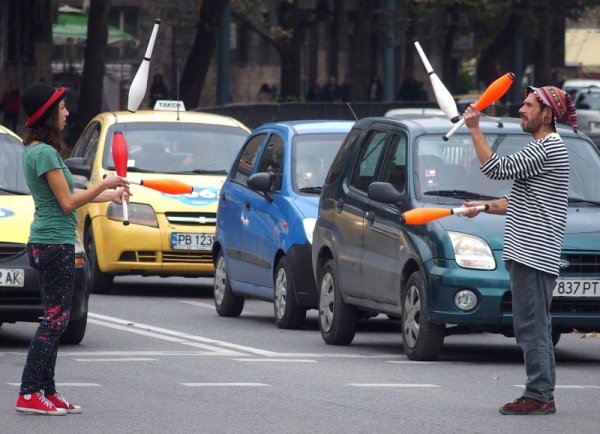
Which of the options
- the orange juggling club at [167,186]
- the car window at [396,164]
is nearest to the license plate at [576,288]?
the car window at [396,164]

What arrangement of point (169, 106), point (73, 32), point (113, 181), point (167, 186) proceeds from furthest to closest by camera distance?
point (73, 32) → point (169, 106) → point (167, 186) → point (113, 181)

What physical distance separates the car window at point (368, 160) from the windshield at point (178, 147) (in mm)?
4907

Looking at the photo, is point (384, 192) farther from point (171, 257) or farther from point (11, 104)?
point (11, 104)

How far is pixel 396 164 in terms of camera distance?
13.0 meters

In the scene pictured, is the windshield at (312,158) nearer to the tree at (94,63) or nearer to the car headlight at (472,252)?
the car headlight at (472,252)

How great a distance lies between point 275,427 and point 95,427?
2.86ft

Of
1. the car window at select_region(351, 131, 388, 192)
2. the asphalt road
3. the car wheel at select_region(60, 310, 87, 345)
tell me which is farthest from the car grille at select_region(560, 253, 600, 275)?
Answer: the car wheel at select_region(60, 310, 87, 345)

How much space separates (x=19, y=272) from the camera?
12.5 metres

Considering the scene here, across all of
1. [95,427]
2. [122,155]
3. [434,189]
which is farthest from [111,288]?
[95,427]

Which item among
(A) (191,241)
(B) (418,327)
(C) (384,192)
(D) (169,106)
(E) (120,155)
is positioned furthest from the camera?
(D) (169,106)

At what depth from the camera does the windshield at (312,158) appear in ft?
50.5

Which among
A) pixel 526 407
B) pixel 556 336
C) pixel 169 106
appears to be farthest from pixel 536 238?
pixel 169 106

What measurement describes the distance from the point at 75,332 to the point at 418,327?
8.47 ft

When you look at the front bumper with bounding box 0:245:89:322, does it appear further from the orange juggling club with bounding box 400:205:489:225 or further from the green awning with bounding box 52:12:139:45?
the green awning with bounding box 52:12:139:45
